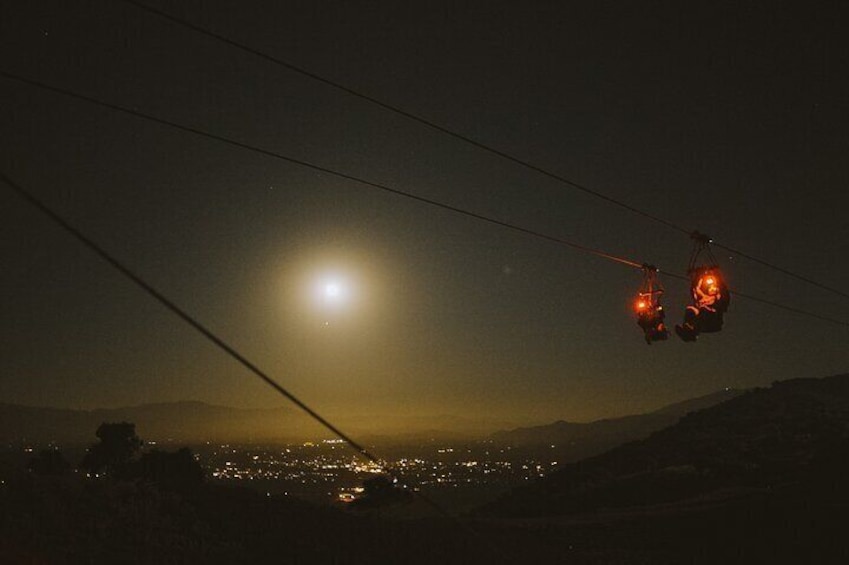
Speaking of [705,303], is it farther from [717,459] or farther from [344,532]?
[717,459]

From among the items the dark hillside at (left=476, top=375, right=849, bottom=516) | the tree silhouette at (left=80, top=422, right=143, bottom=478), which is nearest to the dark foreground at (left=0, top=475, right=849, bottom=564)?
the dark hillside at (left=476, top=375, right=849, bottom=516)

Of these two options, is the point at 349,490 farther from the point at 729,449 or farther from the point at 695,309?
the point at 695,309

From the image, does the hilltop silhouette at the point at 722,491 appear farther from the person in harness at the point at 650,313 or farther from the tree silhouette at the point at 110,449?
the tree silhouette at the point at 110,449

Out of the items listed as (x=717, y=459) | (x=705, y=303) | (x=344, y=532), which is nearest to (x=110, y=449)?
(x=344, y=532)

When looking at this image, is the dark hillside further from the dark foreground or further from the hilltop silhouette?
the dark foreground

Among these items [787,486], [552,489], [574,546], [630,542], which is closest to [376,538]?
[574,546]
